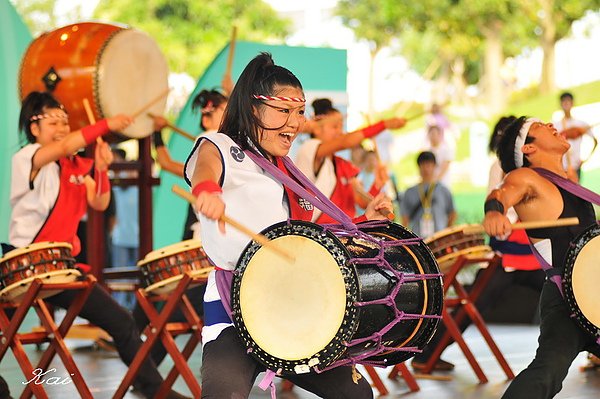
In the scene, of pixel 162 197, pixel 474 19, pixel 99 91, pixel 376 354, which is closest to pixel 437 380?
pixel 99 91

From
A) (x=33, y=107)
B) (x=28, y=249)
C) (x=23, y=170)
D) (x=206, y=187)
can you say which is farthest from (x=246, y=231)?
(x=33, y=107)

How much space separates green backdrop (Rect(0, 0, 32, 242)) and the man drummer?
4.19m

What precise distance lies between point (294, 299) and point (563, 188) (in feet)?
4.34

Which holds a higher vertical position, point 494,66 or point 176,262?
point 176,262

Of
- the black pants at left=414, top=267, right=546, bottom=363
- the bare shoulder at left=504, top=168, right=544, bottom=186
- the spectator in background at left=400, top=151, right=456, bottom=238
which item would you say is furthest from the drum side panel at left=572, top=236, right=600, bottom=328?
the spectator in background at left=400, top=151, right=456, bottom=238

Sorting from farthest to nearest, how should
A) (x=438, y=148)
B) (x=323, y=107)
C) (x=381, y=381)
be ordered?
(x=438, y=148), (x=323, y=107), (x=381, y=381)

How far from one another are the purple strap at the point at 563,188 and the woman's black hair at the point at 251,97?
1.12 metres

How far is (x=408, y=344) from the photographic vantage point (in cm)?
279

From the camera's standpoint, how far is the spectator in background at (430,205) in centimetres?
746

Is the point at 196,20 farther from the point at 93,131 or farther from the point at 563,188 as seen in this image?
the point at 563,188

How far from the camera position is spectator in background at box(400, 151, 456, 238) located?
24.5 feet

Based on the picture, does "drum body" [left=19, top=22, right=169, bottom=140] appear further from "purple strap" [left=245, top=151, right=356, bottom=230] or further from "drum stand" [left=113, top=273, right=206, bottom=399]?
"purple strap" [left=245, top=151, right=356, bottom=230]

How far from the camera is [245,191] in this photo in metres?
2.68

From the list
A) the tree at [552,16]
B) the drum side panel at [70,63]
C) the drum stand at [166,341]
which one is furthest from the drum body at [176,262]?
the tree at [552,16]
